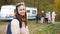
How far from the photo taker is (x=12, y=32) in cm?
459

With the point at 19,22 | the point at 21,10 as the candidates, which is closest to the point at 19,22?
the point at 19,22

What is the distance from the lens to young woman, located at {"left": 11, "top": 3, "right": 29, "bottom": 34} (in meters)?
4.55

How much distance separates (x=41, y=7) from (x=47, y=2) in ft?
7.03

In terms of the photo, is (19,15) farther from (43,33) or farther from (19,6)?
(43,33)

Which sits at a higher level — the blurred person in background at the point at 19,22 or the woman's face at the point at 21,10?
the woman's face at the point at 21,10

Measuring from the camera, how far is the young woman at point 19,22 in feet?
14.9

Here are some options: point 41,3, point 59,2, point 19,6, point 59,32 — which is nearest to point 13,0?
point 41,3

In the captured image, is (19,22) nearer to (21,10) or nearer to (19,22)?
(19,22)

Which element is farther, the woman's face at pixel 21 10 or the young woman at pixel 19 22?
the woman's face at pixel 21 10

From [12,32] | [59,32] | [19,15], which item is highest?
[19,15]

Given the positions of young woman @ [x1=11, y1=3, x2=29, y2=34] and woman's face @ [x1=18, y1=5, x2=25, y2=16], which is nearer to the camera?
young woman @ [x1=11, y1=3, x2=29, y2=34]

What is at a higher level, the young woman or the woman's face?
the woman's face

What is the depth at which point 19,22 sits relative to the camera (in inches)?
181

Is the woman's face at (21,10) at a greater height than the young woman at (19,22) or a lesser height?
greater
